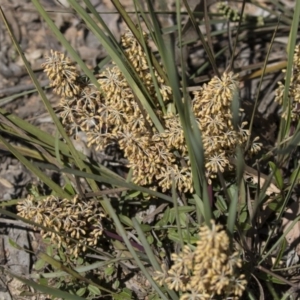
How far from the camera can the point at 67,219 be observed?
1576 millimetres

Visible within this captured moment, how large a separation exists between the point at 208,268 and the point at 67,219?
445 millimetres

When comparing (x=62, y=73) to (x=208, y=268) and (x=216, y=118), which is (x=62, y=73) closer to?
(x=216, y=118)

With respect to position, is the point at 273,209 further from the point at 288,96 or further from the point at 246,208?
the point at 288,96

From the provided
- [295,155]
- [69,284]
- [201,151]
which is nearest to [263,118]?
[295,155]

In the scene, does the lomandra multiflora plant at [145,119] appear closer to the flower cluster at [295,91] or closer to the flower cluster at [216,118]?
the flower cluster at [216,118]

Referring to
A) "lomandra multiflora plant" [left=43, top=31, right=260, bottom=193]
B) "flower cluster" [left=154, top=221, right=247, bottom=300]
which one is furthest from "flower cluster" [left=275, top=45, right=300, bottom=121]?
"flower cluster" [left=154, top=221, right=247, bottom=300]

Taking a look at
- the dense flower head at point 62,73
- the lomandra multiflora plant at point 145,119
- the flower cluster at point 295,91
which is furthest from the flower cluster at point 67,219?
the flower cluster at point 295,91

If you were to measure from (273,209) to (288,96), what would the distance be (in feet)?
0.97

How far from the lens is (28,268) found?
6.20 ft

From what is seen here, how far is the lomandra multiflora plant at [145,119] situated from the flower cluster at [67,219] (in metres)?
0.16

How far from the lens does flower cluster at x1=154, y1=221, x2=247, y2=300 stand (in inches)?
48.1

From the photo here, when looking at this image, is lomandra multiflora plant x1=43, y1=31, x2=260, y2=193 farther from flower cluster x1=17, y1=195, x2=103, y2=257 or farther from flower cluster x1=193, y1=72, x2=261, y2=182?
flower cluster x1=17, y1=195, x2=103, y2=257

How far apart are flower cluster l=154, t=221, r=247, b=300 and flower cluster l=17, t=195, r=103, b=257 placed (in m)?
0.29

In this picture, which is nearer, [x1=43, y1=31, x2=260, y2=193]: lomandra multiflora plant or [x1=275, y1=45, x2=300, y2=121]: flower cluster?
[x1=43, y1=31, x2=260, y2=193]: lomandra multiflora plant
